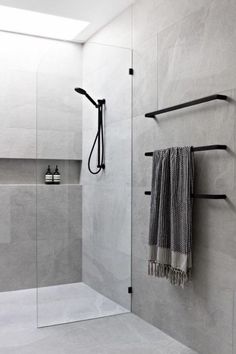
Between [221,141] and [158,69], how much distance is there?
87 cm

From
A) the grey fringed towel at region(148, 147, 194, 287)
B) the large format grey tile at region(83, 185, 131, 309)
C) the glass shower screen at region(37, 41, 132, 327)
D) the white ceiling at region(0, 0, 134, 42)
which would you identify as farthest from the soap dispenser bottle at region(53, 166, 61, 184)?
the white ceiling at region(0, 0, 134, 42)

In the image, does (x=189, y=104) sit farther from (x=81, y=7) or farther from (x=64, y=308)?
(x=64, y=308)

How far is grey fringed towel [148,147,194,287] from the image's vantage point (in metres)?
2.40

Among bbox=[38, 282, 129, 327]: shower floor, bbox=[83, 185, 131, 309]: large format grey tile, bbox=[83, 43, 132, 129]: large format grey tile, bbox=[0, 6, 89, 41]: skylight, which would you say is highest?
bbox=[0, 6, 89, 41]: skylight

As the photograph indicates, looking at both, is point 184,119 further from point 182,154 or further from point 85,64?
point 85,64

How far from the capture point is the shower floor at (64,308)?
9.68 ft

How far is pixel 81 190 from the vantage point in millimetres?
3080

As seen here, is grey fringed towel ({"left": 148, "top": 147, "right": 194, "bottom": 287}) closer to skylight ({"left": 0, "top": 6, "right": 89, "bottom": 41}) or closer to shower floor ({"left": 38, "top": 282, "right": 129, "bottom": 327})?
shower floor ({"left": 38, "top": 282, "right": 129, "bottom": 327})

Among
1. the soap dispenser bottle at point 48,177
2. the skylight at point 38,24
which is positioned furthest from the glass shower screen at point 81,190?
the skylight at point 38,24

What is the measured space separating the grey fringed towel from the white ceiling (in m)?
1.40

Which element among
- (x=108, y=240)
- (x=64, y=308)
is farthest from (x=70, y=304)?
(x=108, y=240)

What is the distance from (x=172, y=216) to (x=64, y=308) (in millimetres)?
1145

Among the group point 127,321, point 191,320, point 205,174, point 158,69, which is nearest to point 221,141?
point 205,174

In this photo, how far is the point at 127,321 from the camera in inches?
118
